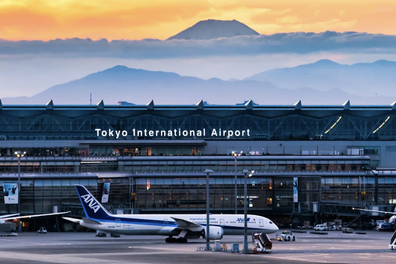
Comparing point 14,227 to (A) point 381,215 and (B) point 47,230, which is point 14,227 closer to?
(B) point 47,230

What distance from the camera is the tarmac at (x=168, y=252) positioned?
97.6 meters

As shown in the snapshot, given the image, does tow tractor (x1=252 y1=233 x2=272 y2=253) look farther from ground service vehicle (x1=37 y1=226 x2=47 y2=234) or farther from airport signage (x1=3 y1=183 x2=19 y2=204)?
airport signage (x1=3 y1=183 x2=19 y2=204)

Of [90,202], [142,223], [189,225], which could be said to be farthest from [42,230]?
[189,225]

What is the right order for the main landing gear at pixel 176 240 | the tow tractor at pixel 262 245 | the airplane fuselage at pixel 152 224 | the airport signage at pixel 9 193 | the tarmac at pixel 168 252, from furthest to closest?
the airport signage at pixel 9 193
the main landing gear at pixel 176 240
the airplane fuselage at pixel 152 224
the tow tractor at pixel 262 245
the tarmac at pixel 168 252

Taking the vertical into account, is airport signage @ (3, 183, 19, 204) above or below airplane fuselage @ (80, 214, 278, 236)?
above

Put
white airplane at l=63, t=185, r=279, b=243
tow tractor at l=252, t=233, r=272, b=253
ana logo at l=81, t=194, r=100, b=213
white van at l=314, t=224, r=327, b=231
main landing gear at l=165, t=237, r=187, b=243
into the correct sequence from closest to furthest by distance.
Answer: tow tractor at l=252, t=233, r=272, b=253
ana logo at l=81, t=194, r=100, b=213
white airplane at l=63, t=185, r=279, b=243
main landing gear at l=165, t=237, r=187, b=243
white van at l=314, t=224, r=327, b=231

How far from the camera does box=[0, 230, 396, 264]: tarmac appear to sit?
320 feet

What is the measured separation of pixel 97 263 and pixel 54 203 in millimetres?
96192

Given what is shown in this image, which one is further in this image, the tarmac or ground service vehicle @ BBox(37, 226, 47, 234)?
ground service vehicle @ BBox(37, 226, 47, 234)

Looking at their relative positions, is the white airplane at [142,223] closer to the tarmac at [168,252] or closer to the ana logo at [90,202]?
the ana logo at [90,202]

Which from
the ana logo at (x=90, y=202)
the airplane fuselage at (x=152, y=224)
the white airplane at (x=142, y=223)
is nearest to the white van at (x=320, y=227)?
the airplane fuselage at (x=152, y=224)

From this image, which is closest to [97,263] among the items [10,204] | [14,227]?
[14,227]

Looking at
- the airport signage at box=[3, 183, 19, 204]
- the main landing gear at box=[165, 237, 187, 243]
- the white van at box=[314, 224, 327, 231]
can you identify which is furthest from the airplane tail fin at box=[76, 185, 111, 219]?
the white van at box=[314, 224, 327, 231]

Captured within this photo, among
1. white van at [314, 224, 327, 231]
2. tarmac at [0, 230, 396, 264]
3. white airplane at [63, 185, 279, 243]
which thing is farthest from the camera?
white van at [314, 224, 327, 231]
